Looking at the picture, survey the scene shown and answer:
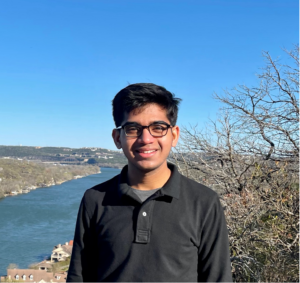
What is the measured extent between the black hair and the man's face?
0.02 m

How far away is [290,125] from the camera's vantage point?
16.7ft

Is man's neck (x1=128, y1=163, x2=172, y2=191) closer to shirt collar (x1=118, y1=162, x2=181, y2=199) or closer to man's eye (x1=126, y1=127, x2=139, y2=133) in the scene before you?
shirt collar (x1=118, y1=162, x2=181, y2=199)

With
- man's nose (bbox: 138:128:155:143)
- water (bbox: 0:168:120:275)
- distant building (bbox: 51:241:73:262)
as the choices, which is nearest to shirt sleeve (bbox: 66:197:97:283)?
man's nose (bbox: 138:128:155:143)

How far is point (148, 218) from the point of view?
130 centimetres

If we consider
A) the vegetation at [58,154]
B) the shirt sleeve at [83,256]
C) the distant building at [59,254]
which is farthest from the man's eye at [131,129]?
the vegetation at [58,154]

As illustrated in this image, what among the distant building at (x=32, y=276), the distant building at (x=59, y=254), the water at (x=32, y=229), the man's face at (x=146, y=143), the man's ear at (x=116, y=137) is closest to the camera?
the man's face at (x=146, y=143)

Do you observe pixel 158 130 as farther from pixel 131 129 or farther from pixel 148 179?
pixel 148 179

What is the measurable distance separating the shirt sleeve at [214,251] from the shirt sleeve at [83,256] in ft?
1.55

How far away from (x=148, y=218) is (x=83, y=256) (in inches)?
14.7

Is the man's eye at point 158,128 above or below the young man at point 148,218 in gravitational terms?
above

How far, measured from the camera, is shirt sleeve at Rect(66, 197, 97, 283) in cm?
142

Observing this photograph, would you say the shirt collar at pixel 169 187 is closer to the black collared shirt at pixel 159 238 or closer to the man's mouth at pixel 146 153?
the black collared shirt at pixel 159 238

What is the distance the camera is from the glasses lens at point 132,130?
1.38 m

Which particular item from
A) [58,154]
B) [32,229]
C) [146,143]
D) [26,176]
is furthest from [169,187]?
[58,154]
